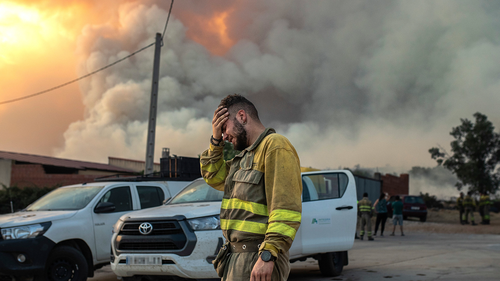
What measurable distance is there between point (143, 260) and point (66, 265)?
201 centimetres

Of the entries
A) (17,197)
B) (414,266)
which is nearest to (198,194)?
(414,266)

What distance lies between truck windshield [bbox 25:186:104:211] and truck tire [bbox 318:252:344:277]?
13.5ft

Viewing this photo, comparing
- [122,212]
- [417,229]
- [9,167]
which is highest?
[9,167]

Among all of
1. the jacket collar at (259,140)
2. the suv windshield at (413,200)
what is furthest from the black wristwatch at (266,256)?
the suv windshield at (413,200)

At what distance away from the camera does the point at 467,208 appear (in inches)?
1009

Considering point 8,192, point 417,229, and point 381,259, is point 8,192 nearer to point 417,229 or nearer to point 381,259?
point 381,259

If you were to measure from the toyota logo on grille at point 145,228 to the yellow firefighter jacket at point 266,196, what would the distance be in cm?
344

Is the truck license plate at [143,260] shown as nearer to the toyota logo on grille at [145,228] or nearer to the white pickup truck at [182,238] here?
the white pickup truck at [182,238]

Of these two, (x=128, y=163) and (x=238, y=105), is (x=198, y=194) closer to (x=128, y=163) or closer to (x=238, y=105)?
(x=238, y=105)

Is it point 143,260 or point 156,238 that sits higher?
point 156,238

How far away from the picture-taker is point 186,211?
625cm

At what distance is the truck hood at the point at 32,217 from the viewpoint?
23.0 ft

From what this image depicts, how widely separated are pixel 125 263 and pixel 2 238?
83.1 inches

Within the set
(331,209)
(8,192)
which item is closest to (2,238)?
(331,209)
